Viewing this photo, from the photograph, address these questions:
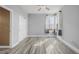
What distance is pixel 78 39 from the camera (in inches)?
210

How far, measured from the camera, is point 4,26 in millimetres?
6508

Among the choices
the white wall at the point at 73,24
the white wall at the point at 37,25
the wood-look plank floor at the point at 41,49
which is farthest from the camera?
the white wall at the point at 37,25

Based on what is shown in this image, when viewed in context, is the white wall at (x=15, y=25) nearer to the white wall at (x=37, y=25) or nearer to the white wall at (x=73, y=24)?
the white wall at (x=73, y=24)

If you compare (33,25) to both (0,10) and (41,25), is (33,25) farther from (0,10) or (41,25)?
(0,10)

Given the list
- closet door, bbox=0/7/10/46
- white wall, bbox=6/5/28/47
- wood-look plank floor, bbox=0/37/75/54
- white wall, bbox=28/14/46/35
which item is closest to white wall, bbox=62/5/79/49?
wood-look plank floor, bbox=0/37/75/54

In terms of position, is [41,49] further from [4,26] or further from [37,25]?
[37,25]

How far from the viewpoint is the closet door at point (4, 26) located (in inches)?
253

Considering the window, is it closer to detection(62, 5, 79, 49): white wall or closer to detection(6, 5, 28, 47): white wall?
detection(6, 5, 28, 47): white wall

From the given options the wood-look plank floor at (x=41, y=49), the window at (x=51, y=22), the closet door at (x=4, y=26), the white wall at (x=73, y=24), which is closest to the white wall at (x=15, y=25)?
the closet door at (x=4, y=26)

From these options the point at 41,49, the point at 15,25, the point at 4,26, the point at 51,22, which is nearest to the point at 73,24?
the point at 41,49

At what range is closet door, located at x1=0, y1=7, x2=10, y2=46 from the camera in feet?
21.1

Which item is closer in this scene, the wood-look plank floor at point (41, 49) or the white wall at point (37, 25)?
the wood-look plank floor at point (41, 49)

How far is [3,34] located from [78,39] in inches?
157
